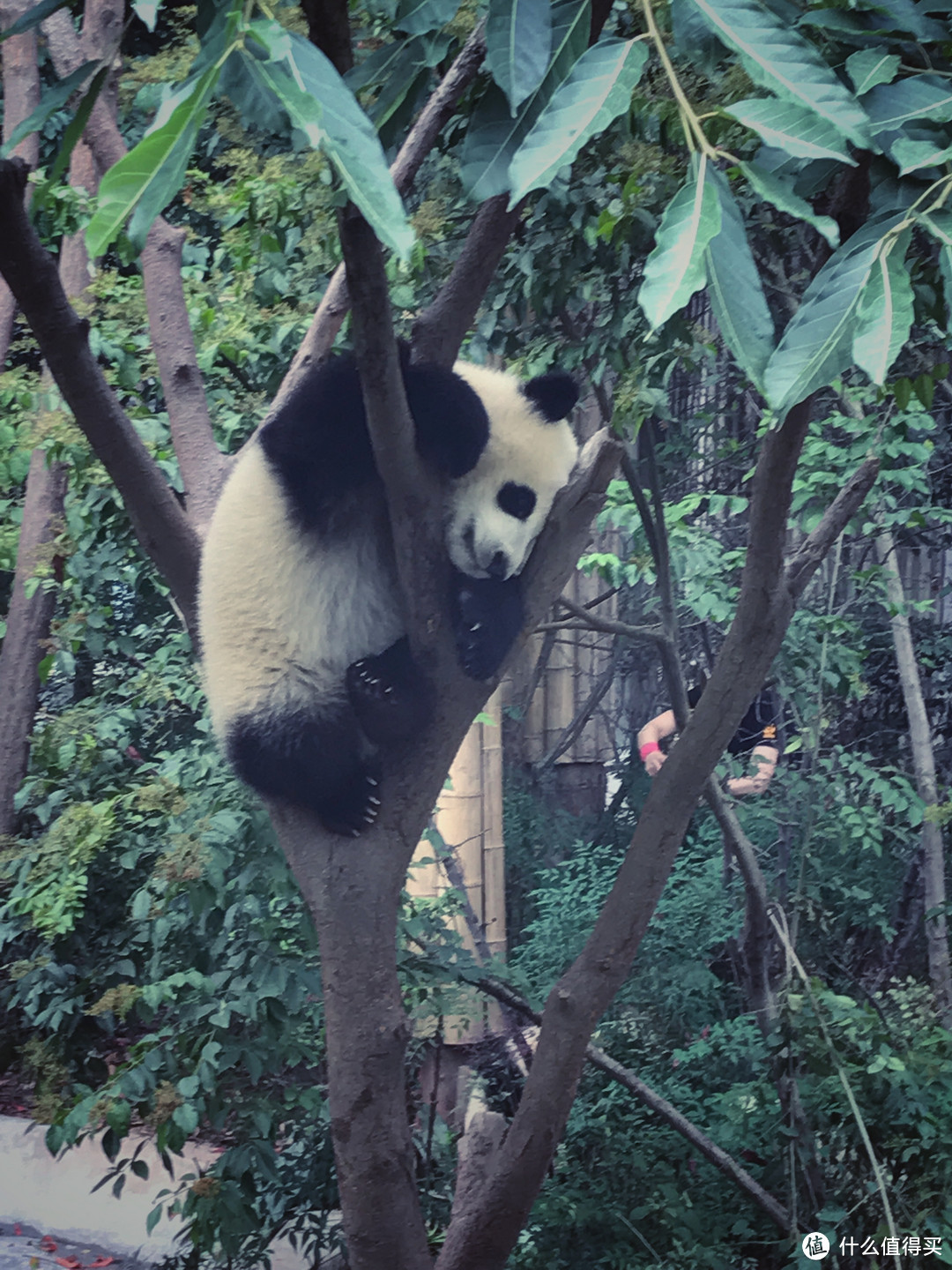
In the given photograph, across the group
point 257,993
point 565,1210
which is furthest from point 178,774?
point 565,1210

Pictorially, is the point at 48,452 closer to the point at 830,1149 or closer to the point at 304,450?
the point at 304,450

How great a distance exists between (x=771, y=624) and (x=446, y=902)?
1255 mm

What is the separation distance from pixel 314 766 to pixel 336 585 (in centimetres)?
41

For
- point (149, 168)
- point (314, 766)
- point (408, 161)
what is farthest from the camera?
point (408, 161)

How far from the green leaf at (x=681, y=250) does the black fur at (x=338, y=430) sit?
1.02 meters

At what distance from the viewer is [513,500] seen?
2.27 m

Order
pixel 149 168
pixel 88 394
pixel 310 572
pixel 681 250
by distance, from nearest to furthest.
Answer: pixel 149 168
pixel 681 250
pixel 88 394
pixel 310 572

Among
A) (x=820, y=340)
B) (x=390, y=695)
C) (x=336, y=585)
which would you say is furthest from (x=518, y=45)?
(x=336, y=585)

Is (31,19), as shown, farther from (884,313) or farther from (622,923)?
(622,923)

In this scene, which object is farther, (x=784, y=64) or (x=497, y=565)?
(x=497, y=565)

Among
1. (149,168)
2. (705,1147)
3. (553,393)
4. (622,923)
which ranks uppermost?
(553,393)

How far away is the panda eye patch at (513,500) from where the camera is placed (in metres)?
2.26

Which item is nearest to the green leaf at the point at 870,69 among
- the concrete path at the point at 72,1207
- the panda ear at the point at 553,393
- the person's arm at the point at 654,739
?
the panda ear at the point at 553,393

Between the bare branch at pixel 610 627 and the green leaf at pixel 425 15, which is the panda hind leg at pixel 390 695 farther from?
the green leaf at pixel 425 15
